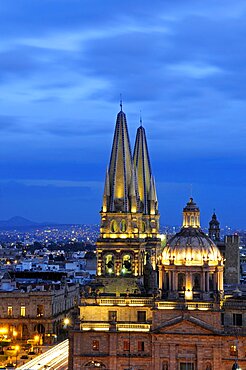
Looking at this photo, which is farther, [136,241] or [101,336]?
[136,241]

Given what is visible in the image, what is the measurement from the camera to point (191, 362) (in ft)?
320

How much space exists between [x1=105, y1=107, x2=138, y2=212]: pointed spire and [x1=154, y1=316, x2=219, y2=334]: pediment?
3281 cm

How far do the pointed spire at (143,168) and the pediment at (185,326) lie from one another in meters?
38.7

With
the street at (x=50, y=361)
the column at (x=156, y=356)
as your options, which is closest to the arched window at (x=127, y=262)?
the street at (x=50, y=361)

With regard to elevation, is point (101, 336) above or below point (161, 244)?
below

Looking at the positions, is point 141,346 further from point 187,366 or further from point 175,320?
point 187,366

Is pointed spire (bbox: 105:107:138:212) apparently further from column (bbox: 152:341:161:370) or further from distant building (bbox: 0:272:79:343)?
column (bbox: 152:341:161:370)

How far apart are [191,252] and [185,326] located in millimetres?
7681

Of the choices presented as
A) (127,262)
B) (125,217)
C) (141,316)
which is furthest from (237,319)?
(125,217)

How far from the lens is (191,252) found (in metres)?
102

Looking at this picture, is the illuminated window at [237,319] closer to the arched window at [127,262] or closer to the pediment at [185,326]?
the pediment at [185,326]

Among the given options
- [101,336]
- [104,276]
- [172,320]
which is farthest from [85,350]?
[104,276]

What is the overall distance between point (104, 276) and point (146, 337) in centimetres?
2751

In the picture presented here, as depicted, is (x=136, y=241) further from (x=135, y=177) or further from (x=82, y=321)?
(x=82, y=321)
